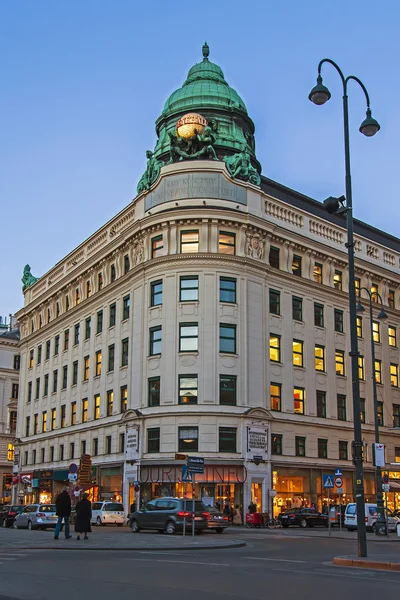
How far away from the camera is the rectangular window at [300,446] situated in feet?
164

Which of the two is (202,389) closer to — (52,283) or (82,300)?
(82,300)

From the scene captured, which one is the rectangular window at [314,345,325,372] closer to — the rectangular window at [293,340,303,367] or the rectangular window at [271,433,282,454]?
the rectangular window at [293,340,303,367]

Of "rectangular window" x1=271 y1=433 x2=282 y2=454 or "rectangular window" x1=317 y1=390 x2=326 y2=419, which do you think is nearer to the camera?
"rectangular window" x1=271 y1=433 x2=282 y2=454

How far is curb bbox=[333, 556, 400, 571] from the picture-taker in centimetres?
1761

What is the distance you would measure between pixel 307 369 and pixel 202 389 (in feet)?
32.0

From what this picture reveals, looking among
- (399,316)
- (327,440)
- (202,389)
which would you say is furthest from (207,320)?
(399,316)

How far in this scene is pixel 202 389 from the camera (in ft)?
151

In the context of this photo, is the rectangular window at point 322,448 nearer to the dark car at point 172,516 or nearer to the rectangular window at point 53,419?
the dark car at point 172,516

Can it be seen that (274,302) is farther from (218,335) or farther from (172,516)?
(172,516)

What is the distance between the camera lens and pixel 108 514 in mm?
43875

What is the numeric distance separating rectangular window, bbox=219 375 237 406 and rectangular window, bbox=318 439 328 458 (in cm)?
894

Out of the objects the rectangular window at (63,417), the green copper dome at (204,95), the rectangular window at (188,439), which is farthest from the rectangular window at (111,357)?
the green copper dome at (204,95)

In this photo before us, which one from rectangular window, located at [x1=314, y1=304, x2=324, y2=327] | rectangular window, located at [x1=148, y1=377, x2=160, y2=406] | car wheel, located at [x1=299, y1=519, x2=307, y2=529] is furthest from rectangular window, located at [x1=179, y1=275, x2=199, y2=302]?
car wheel, located at [x1=299, y1=519, x2=307, y2=529]

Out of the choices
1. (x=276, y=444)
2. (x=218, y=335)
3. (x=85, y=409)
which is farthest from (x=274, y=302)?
(x=85, y=409)
